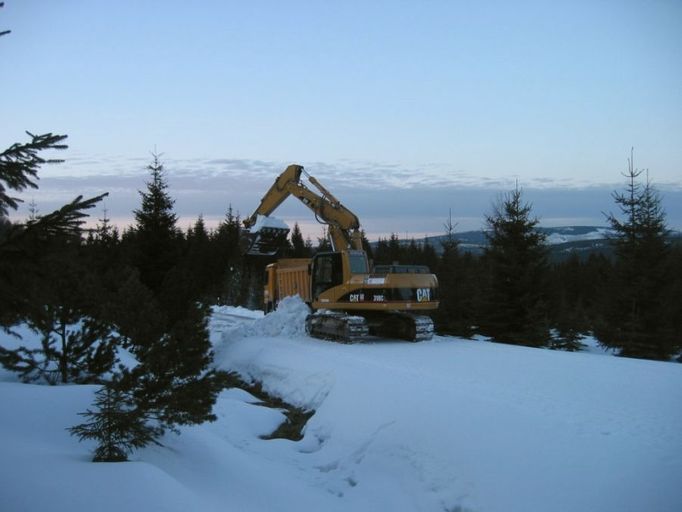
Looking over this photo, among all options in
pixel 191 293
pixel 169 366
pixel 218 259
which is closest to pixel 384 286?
pixel 191 293

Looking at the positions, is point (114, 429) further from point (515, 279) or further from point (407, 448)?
point (515, 279)

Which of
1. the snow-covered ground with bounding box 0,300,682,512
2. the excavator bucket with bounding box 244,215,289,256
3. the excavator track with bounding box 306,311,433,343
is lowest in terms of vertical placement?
the snow-covered ground with bounding box 0,300,682,512

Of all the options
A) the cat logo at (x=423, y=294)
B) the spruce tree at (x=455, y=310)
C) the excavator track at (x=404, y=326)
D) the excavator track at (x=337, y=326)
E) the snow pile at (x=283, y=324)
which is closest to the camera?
the excavator track at (x=337, y=326)

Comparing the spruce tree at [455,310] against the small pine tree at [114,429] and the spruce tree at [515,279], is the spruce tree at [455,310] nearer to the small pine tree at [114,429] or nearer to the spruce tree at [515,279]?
the spruce tree at [515,279]

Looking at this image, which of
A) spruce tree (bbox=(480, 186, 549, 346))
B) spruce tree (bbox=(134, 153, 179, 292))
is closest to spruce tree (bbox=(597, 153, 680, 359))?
spruce tree (bbox=(480, 186, 549, 346))

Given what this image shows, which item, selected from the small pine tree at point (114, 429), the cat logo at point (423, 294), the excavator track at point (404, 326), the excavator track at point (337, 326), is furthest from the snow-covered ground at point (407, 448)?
the cat logo at point (423, 294)

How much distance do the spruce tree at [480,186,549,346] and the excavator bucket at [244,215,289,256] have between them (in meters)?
7.20

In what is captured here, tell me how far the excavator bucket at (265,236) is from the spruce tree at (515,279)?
720 centimetres

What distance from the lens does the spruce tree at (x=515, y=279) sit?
733 inches

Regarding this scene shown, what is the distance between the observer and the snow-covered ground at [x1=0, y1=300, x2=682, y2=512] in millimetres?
4797

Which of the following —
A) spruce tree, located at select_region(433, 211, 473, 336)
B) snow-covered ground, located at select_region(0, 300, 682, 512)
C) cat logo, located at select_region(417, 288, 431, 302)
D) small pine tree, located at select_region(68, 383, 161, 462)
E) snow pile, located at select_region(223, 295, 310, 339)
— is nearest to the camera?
snow-covered ground, located at select_region(0, 300, 682, 512)

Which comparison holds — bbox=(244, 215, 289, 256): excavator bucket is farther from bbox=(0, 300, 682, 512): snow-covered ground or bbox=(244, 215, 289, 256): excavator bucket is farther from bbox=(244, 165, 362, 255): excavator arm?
bbox=(0, 300, 682, 512): snow-covered ground

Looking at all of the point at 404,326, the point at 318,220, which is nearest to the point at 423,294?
the point at 404,326

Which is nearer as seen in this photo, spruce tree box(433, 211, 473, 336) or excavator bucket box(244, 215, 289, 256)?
excavator bucket box(244, 215, 289, 256)
